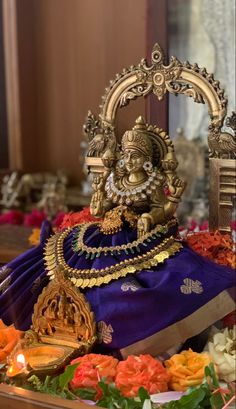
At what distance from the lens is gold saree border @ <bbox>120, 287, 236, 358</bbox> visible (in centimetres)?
120

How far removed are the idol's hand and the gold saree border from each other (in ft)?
0.65

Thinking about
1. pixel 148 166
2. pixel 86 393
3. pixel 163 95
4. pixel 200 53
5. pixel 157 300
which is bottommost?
pixel 86 393

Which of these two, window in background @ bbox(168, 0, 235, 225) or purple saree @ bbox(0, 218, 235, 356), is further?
window in background @ bbox(168, 0, 235, 225)

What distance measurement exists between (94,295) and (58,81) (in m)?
2.30

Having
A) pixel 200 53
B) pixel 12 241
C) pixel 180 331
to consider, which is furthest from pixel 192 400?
pixel 200 53

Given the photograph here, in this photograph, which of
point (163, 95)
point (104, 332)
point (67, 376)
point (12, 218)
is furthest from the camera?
point (12, 218)

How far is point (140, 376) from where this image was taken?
1132 millimetres

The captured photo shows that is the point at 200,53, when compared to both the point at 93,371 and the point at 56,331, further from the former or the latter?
the point at 93,371

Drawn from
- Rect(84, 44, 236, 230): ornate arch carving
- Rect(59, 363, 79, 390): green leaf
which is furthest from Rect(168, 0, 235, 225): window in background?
Rect(59, 363, 79, 390): green leaf

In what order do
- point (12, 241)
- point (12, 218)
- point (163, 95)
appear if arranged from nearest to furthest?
point (163, 95) < point (12, 241) < point (12, 218)

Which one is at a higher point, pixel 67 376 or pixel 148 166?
pixel 148 166

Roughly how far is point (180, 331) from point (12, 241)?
3.91 ft

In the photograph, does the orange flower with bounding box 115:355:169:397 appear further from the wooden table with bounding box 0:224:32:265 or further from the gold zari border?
the wooden table with bounding box 0:224:32:265

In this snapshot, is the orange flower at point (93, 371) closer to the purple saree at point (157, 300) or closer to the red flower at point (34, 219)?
the purple saree at point (157, 300)
